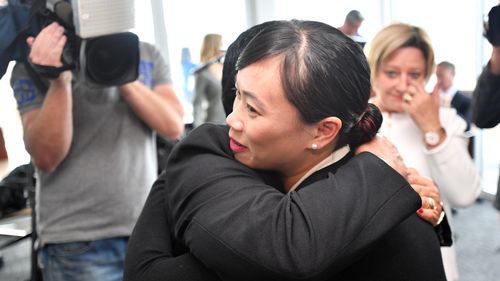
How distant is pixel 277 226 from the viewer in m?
0.61

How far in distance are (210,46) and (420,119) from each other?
2.68 m

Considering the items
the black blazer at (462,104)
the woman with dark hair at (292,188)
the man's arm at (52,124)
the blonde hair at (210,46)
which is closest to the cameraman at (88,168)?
the man's arm at (52,124)

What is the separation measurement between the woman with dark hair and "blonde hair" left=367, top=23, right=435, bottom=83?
0.94 metres

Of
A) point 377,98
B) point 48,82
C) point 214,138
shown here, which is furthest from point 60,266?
point 377,98

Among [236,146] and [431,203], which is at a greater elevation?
[236,146]

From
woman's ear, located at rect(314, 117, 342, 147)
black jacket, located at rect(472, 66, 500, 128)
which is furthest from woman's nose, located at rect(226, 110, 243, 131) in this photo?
black jacket, located at rect(472, 66, 500, 128)

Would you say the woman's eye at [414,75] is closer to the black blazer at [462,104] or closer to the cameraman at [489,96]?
the cameraman at [489,96]

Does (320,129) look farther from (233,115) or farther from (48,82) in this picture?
(48,82)

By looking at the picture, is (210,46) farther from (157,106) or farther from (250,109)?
(250,109)

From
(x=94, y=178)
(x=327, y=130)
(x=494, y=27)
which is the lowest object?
(x=94, y=178)

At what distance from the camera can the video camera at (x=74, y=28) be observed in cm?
104

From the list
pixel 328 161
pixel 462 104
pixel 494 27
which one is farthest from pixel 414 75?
pixel 462 104

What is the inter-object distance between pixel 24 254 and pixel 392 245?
3.88 metres

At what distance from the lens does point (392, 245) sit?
0.71 m
